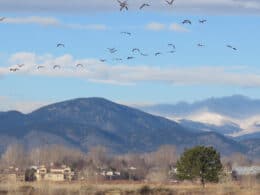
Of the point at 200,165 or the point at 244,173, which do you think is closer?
the point at 200,165

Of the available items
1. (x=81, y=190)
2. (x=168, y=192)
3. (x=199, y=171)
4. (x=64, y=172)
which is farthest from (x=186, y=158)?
(x=64, y=172)

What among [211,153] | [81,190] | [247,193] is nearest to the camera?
[81,190]

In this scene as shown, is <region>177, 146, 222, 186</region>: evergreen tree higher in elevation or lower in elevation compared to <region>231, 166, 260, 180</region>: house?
lower

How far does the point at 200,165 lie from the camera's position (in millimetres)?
90250

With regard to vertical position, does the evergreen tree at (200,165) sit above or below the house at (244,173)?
below

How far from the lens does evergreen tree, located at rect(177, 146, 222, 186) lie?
90.1 metres

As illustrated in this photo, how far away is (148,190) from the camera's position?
8562 centimetres

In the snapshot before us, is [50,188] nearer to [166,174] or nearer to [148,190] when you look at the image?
[148,190]

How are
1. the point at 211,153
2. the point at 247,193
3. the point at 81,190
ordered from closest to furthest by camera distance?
the point at 81,190
the point at 247,193
the point at 211,153

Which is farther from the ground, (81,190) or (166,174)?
(166,174)

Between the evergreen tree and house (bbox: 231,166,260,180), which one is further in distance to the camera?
house (bbox: 231,166,260,180)

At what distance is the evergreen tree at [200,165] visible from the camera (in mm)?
90125

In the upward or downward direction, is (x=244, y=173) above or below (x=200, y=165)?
above

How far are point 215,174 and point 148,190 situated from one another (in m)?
9.91
